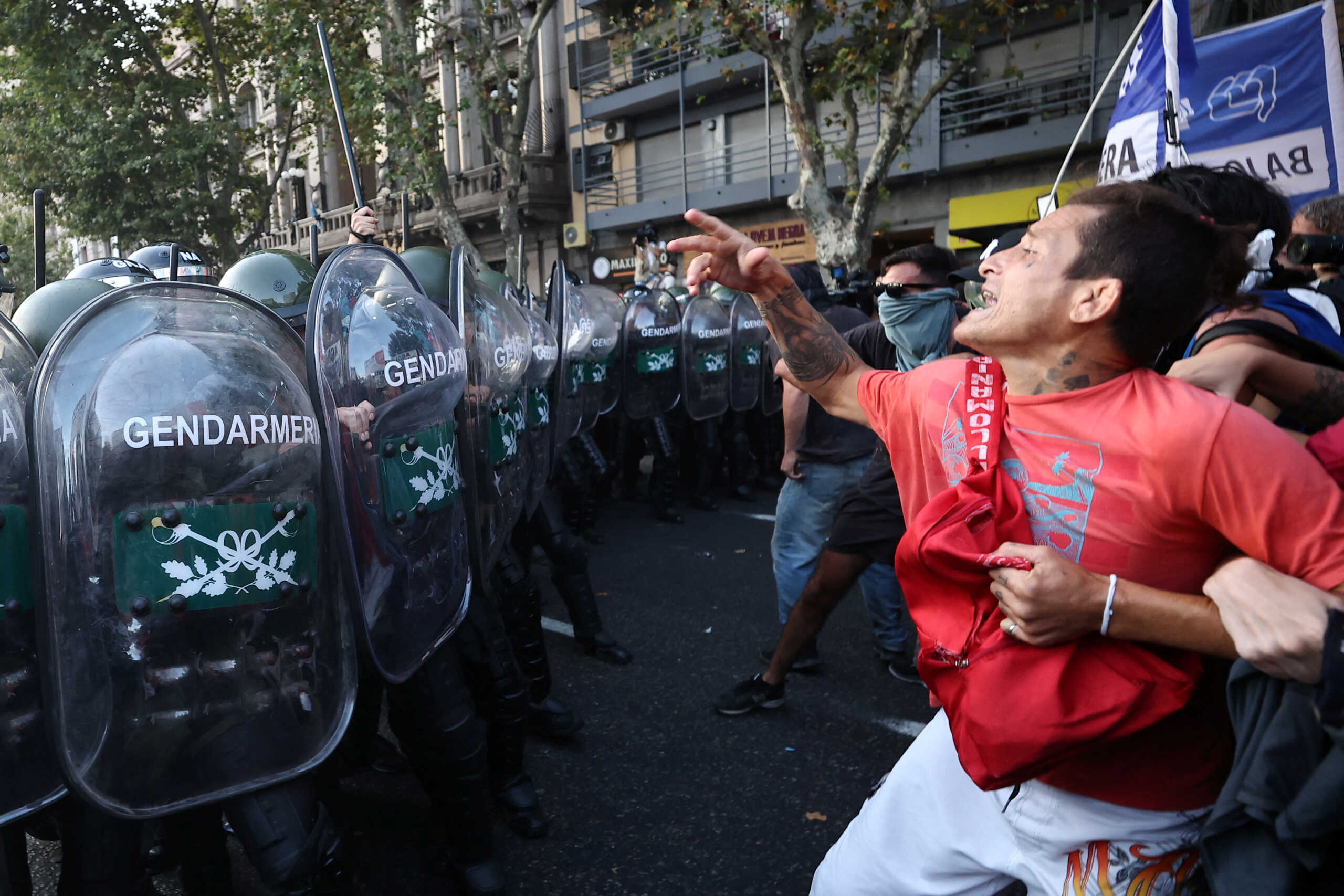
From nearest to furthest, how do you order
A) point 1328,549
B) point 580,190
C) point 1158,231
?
point 1328,549 < point 1158,231 < point 580,190

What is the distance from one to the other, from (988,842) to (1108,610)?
45 centimetres

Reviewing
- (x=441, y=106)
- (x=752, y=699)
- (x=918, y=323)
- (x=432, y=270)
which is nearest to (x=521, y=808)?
(x=752, y=699)

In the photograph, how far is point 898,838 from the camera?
4.95 feet

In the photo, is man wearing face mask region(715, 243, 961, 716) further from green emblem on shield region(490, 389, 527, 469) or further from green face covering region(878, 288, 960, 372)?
green emblem on shield region(490, 389, 527, 469)

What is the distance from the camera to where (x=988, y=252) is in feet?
6.15

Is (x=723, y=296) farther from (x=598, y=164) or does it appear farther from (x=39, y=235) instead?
(x=598, y=164)

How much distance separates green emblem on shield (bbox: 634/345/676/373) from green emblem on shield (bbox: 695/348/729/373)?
0.19m

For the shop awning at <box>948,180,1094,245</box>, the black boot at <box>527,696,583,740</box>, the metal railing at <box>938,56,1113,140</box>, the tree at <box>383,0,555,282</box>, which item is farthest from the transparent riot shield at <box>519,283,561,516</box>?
the shop awning at <box>948,180,1094,245</box>

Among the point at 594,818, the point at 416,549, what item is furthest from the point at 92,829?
the point at 594,818

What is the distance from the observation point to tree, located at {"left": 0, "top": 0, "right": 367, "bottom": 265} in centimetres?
1728

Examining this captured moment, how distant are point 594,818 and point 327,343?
1775 mm

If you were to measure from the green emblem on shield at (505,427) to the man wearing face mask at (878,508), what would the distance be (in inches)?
50.7

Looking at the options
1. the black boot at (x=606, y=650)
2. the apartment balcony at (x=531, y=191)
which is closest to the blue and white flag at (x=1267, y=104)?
the black boot at (x=606, y=650)

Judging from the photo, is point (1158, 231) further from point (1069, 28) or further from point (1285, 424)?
point (1069, 28)
